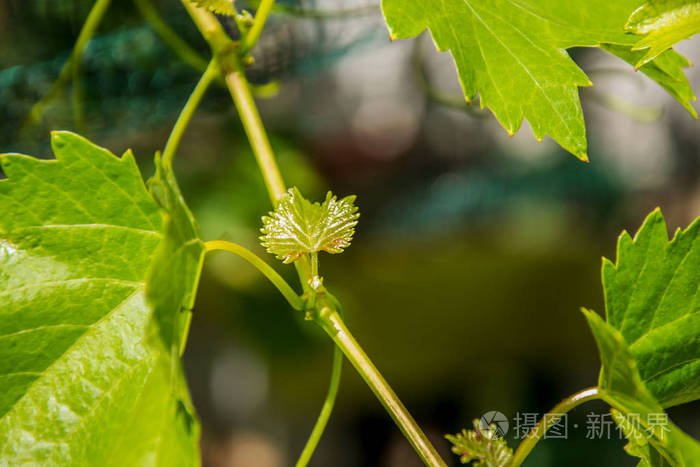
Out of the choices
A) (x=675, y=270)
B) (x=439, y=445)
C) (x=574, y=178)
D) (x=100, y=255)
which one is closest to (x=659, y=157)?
(x=574, y=178)

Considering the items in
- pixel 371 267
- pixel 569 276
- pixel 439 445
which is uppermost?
pixel 371 267

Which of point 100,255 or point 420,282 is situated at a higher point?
point 100,255

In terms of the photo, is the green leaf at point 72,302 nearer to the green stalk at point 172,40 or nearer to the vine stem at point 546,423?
the vine stem at point 546,423

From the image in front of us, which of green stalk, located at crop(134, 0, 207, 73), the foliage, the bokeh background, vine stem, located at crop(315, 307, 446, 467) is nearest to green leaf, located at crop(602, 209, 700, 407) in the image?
the foliage

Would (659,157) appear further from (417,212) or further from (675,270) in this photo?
(675,270)

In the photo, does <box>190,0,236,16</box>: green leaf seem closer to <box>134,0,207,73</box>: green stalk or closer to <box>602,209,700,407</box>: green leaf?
<box>602,209,700,407</box>: green leaf

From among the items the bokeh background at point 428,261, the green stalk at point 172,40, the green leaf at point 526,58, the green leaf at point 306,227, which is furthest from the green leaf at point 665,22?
the bokeh background at point 428,261
